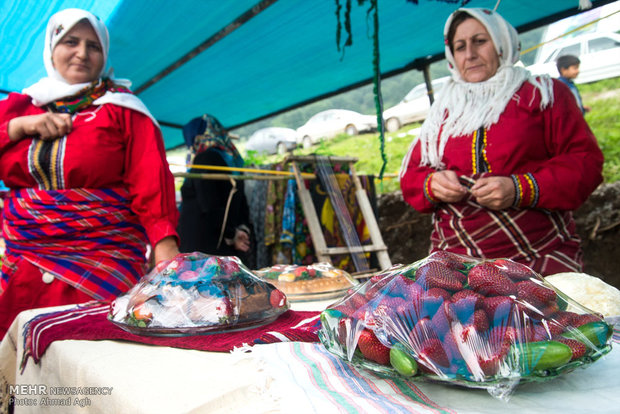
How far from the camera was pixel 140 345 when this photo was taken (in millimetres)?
841

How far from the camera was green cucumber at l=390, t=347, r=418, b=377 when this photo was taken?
20.4 inches

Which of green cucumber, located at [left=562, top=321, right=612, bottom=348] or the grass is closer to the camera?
green cucumber, located at [left=562, top=321, right=612, bottom=348]

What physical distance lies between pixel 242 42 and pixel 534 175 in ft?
6.83

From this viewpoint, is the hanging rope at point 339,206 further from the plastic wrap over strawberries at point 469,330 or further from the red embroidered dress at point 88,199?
the plastic wrap over strawberries at point 469,330

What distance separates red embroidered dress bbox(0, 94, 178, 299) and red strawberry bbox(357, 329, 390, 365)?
1.04 m

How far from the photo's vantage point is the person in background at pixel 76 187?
145cm

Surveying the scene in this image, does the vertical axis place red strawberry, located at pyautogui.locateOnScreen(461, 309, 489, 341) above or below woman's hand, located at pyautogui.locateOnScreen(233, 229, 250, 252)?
above

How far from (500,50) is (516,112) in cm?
29

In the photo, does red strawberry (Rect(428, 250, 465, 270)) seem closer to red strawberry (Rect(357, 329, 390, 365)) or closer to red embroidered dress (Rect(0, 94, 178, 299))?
red strawberry (Rect(357, 329, 390, 365))

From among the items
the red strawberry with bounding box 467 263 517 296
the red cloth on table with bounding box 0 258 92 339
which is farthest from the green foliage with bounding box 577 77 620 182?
the red cloth on table with bounding box 0 258 92 339

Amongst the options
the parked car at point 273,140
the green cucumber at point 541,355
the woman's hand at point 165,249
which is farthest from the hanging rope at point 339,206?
the green cucumber at point 541,355

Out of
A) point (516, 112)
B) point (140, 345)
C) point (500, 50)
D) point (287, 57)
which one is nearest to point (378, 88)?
point (500, 50)

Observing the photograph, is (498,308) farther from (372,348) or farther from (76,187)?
(76,187)

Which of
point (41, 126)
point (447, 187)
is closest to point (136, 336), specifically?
point (41, 126)
